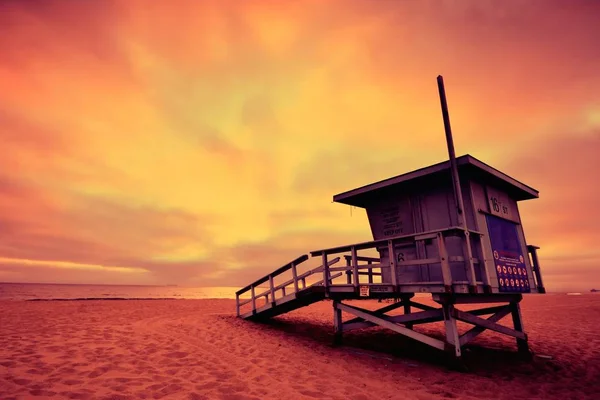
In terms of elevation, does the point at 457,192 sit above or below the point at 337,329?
above

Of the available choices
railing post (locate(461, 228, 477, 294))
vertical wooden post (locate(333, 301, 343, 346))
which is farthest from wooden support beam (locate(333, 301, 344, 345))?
railing post (locate(461, 228, 477, 294))

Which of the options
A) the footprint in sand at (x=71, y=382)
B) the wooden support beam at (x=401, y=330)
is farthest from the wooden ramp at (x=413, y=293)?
the footprint in sand at (x=71, y=382)

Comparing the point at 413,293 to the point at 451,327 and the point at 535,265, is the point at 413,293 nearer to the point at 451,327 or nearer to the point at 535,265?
the point at 451,327

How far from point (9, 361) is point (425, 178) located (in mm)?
10963

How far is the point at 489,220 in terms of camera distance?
9086mm

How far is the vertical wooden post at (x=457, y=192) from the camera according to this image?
7.41m

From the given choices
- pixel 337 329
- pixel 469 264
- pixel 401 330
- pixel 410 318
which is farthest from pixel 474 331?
pixel 337 329

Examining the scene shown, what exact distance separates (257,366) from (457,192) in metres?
6.60

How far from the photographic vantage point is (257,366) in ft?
24.0

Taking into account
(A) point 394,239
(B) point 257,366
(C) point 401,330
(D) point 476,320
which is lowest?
(B) point 257,366

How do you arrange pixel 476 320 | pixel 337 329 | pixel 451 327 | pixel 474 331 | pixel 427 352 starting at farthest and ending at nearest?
pixel 337 329 < pixel 427 352 < pixel 474 331 < pixel 476 320 < pixel 451 327

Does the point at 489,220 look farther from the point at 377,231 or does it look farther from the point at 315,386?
the point at 315,386

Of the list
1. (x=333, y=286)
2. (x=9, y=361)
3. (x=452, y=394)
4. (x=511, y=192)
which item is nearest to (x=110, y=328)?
(x=9, y=361)

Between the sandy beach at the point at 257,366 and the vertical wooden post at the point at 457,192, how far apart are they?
89.7 inches
